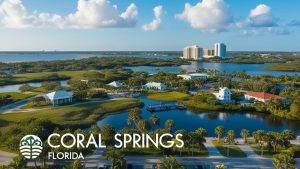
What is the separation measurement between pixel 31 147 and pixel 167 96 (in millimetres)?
63879

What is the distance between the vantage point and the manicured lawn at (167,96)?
98.5 metres

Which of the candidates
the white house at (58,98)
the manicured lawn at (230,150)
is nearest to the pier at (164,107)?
the white house at (58,98)

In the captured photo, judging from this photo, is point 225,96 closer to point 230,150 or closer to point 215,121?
point 215,121

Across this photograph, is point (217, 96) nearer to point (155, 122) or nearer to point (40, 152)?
point (155, 122)

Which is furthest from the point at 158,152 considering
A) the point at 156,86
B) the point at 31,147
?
the point at 156,86

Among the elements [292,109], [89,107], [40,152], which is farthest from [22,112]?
[292,109]

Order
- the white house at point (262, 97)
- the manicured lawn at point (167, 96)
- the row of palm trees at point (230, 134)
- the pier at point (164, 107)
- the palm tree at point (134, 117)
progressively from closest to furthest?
1. the row of palm trees at point (230, 134)
2. the palm tree at point (134, 117)
3. the pier at point (164, 107)
4. the white house at point (262, 97)
5. the manicured lawn at point (167, 96)

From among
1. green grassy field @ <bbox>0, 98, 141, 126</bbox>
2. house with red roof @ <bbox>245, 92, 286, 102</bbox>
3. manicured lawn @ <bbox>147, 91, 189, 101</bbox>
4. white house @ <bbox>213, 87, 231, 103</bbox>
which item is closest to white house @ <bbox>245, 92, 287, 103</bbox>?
house with red roof @ <bbox>245, 92, 286, 102</bbox>

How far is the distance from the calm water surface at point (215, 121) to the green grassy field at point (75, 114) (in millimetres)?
2716

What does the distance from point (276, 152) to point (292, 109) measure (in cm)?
3028

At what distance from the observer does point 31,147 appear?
41094 mm

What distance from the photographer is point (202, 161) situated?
44.4 metres

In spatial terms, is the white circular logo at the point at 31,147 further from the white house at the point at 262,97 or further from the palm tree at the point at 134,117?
the white house at the point at 262,97

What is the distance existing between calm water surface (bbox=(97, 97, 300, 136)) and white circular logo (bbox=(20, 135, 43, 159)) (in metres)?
24.0
